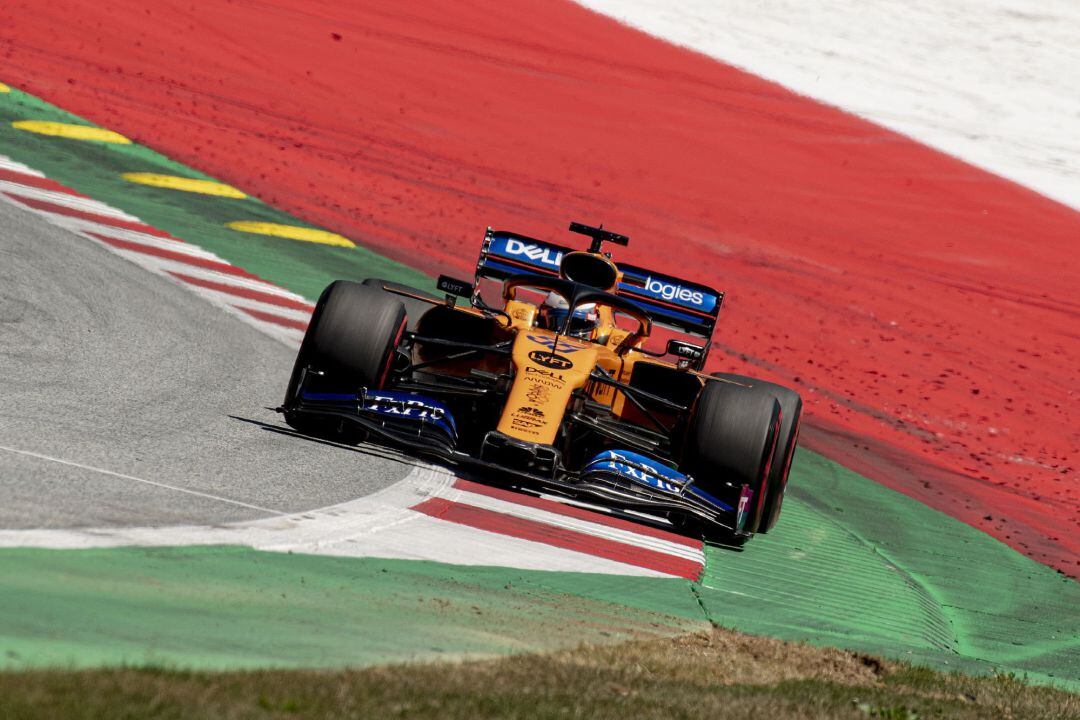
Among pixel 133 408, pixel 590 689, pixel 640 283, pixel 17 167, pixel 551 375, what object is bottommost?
pixel 133 408

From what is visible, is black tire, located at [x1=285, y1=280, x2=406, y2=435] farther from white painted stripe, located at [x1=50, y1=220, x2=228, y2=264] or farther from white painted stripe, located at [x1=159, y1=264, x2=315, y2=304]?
white painted stripe, located at [x1=50, y1=220, x2=228, y2=264]

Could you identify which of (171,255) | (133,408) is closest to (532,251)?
(133,408)

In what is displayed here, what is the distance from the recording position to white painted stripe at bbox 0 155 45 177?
659 inches

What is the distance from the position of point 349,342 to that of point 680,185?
17.2 meters

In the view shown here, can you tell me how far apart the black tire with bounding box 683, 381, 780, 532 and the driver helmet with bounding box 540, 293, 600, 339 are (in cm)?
141

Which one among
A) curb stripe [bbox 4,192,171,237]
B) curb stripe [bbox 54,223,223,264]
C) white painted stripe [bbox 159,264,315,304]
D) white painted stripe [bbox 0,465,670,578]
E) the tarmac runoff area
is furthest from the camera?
curb stripe [bbox 4,192,171,237]

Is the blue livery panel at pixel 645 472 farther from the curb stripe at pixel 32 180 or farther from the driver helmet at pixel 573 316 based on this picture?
the curb stripe at pixel 32 180

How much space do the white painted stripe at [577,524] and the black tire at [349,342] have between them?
3.30 ft

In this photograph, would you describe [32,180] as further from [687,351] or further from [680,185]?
[680,185]

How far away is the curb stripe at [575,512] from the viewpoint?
9750 millimetres

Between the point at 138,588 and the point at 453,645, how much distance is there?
1.31 metres

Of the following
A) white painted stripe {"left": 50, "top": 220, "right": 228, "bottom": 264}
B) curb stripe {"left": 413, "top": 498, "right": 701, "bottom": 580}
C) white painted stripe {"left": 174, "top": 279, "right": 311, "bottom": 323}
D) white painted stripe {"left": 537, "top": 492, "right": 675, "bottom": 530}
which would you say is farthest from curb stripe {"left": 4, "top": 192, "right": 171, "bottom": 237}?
curb stripe {"left": 413, "top": 498, "right": 701, "bottom": 580}

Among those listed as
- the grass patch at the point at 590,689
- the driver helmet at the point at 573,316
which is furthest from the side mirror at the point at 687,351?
the grass patch at the point at 590,689

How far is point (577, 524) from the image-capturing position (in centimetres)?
955
